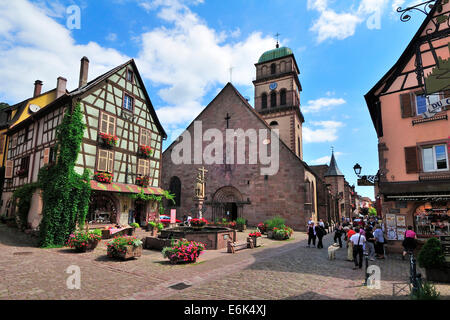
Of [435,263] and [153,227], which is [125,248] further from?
[435,263]

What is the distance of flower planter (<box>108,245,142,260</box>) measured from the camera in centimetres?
945

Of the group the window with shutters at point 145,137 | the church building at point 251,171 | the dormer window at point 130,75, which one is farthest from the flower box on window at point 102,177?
the church building at point 251,171

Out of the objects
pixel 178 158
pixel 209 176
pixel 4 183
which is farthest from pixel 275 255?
pixel 4 183

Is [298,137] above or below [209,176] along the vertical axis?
above

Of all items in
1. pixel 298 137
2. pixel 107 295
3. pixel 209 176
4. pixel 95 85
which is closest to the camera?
pixel 107 295

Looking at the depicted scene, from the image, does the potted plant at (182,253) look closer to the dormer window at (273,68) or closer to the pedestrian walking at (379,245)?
the pedestrian walking at (379,245)

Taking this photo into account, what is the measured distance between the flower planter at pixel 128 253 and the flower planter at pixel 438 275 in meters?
9.23

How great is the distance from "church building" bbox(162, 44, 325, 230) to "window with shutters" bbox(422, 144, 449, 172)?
11.0m

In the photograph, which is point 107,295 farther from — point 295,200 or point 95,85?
point 295,200

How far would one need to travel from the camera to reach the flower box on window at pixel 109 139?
16219 mm

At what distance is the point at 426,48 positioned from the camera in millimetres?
11930

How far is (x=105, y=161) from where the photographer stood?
16.4 metres

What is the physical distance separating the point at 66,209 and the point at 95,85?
7713 millimetres

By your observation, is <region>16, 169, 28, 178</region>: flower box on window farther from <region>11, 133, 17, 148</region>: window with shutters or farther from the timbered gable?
the timbered gable
